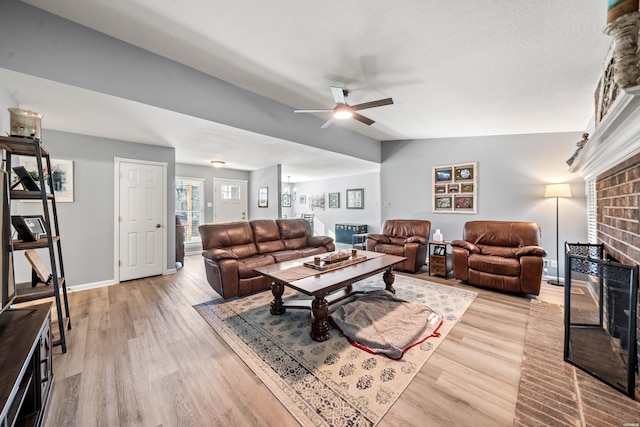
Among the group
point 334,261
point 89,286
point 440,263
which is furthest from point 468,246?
point 89,286

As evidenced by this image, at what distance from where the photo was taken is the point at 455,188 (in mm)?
5086

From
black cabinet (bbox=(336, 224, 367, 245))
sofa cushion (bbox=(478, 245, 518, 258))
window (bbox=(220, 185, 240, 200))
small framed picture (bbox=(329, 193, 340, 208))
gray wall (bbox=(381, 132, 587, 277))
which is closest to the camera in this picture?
sofa cushion (bbox=(478, 245, 518, 258))

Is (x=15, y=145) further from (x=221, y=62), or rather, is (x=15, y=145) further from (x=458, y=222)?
(x=458, y=222)

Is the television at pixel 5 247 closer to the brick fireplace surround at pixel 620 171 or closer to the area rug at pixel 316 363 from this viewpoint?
the area rug at pixel 316 363

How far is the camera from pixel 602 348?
2.06 meters

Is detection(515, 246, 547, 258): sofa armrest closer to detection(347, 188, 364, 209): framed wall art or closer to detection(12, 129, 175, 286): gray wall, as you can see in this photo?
detection(347, 188, 364, 209): framed wall art

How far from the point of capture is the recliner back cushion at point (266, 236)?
428 centimetres

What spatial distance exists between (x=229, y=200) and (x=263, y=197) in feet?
3.97

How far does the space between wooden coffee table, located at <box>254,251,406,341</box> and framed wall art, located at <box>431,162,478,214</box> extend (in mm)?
2582

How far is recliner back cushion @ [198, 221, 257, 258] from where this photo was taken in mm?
3769

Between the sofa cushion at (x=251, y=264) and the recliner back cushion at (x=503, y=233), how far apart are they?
136 inches

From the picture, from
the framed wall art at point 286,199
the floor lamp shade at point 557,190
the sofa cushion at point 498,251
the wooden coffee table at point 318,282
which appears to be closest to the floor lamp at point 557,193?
the floor lamp shade at point 557,190

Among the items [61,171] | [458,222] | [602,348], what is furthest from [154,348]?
[458,222]

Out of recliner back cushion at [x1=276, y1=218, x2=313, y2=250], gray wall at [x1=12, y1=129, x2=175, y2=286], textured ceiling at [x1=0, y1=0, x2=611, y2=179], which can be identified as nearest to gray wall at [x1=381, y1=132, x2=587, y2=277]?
textured ceiling at [x1=0, y1=0, x2=611, y2=179]
